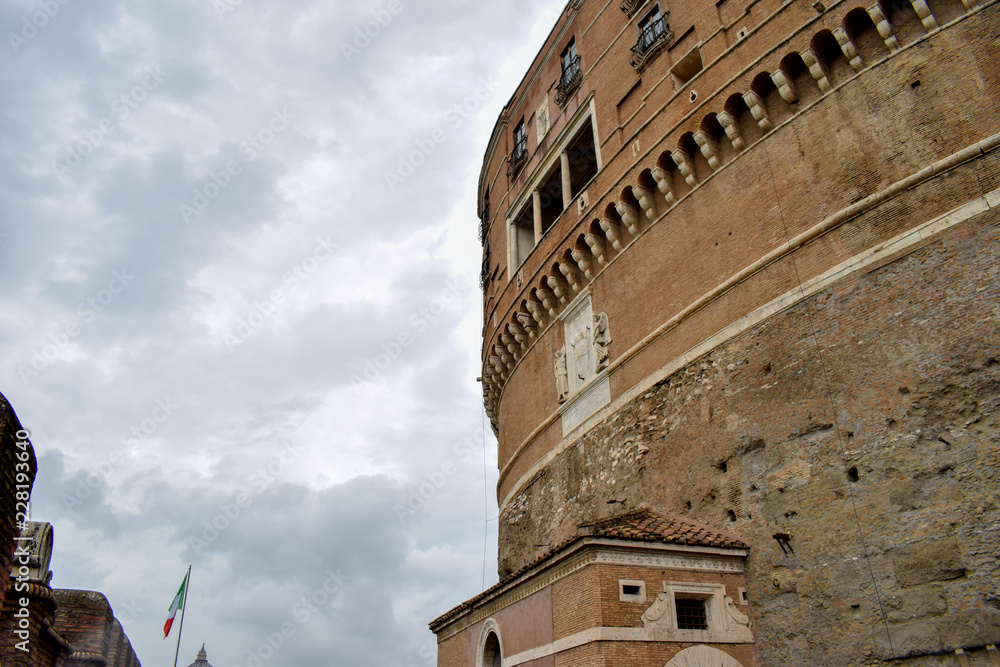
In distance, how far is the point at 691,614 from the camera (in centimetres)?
813

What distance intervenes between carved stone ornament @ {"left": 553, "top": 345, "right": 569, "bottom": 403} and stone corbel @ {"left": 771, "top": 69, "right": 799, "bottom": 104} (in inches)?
240

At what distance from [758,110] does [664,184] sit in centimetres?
182

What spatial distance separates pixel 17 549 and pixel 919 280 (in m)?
8.96

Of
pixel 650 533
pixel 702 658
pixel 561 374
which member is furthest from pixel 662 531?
pixel 561 374

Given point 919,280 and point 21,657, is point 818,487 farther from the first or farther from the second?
point 21,657

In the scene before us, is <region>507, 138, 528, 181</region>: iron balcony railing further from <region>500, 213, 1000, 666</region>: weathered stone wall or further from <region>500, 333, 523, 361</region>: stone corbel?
<region>500, 213, 1000, 666</region>: weathered stone wall

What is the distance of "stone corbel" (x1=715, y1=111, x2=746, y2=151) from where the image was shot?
33.4 feet

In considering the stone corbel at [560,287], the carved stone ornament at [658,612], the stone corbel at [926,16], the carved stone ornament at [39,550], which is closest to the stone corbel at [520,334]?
the stone corbel at [560,287]

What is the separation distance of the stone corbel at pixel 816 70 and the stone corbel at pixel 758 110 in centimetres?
78

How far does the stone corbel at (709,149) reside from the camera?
10.5m

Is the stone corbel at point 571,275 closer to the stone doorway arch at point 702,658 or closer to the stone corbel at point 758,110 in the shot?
the stone corbel at point 758,110

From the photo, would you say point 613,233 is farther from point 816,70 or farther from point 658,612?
point 658,612

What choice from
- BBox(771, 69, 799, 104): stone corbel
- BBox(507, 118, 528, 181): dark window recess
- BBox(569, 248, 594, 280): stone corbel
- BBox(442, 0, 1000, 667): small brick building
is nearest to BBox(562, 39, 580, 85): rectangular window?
BBox(507, 118, 528, 181): dark window recess

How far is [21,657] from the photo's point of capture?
229 inches
